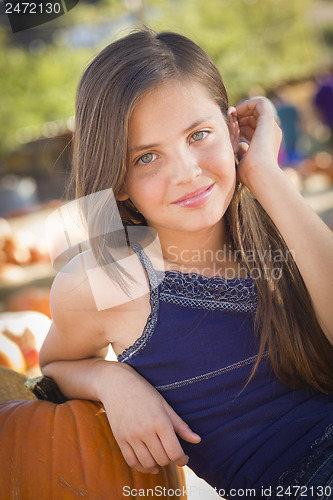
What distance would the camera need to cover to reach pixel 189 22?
75.5ft

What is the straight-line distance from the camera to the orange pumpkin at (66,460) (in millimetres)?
1494

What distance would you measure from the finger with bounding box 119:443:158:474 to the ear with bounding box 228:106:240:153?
1.02 meters

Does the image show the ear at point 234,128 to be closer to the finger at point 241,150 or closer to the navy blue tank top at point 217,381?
the finger at point 241,150

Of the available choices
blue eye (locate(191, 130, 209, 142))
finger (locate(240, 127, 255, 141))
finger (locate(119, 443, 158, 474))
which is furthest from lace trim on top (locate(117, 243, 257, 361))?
finger (locate(240, 127, 255, 141))

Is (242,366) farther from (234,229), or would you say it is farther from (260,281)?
(234,229)

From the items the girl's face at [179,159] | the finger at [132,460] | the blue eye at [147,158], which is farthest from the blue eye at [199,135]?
the finger at [132,460]

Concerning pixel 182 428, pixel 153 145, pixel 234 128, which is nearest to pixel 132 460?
pixel 182 428

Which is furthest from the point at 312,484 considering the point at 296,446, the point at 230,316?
the point at 230,316

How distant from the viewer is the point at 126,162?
62.3 inches

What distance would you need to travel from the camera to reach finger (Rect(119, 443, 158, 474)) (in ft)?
4.80

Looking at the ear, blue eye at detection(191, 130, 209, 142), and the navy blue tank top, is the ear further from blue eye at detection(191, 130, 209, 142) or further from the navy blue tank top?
the navy blue tank top

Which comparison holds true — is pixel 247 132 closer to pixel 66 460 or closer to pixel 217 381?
pixel 217 381

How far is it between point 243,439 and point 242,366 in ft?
0.70

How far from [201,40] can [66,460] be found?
12594 millimetres
